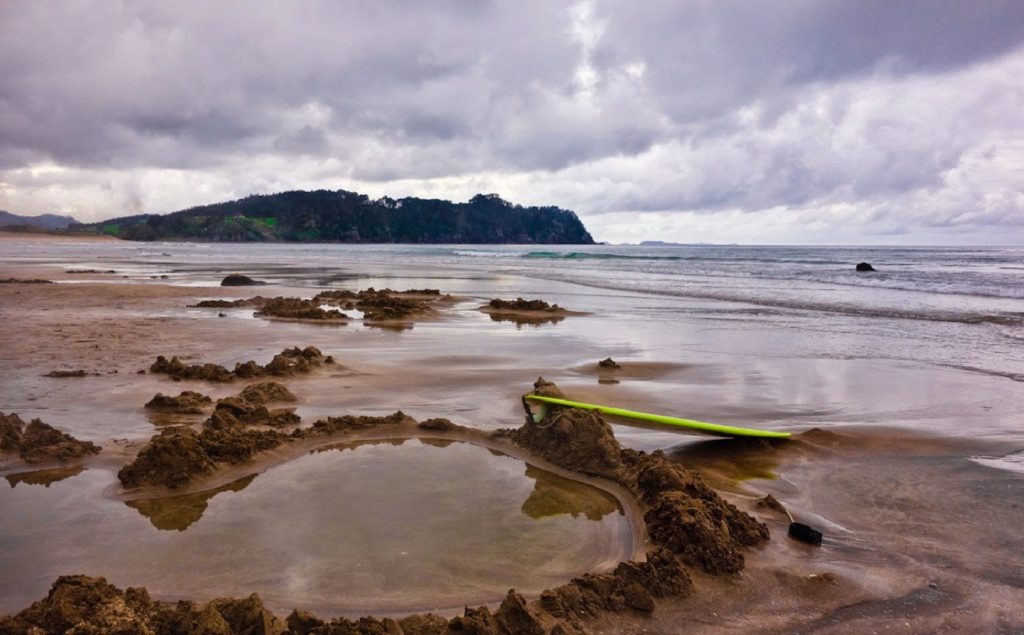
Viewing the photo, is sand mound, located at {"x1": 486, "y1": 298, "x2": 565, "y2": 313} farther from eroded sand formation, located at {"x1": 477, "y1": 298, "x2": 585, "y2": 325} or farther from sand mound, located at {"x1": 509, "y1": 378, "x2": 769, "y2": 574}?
sand mound, located at {"x1": 509, "y1": 378, "x2": 769, "y2": 574}

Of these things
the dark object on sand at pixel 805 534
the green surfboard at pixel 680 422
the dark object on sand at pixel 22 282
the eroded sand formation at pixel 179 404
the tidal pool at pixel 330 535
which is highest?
the dark object on sand at pixel 22 282

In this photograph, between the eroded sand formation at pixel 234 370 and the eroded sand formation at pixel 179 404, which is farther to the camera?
the eroded sand formation at pixel 234 370

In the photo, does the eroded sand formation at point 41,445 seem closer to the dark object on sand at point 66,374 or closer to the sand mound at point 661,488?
the dark object on sand at point 66,374

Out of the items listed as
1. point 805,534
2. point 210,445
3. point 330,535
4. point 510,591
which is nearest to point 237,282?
point 210,445

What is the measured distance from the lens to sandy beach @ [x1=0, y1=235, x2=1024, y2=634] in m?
3.23

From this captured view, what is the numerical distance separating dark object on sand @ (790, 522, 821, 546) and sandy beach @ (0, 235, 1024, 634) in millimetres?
57

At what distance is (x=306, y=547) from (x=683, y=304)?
17188 mm

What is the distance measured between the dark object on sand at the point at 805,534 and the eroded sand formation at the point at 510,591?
0.68 feet

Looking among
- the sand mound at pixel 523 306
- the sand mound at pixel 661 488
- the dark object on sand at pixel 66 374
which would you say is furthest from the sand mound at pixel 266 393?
the sand mound at pixel 523 306

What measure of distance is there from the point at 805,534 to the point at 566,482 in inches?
67.3

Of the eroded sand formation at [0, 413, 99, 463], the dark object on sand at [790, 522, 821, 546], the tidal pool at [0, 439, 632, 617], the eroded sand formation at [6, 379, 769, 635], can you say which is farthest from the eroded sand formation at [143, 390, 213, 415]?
the dark object on sand at [790, 522, 821, 546]

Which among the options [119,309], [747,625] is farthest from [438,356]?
[119,309]

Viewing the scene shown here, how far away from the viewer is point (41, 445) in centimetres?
502

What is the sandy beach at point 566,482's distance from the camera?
3232mm
